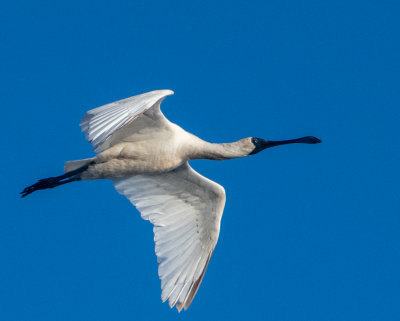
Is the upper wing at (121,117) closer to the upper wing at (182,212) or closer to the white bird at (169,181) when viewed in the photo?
the white bird at (169,181)

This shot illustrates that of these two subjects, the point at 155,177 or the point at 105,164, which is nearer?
the point at 105,164

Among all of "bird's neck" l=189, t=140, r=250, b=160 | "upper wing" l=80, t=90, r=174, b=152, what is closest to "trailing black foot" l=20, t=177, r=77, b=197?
"upper wing" l=80, t=90, r=174, b=152

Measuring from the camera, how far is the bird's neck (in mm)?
12711

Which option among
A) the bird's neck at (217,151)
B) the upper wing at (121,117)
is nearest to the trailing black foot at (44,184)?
the upper wing at (121,117)

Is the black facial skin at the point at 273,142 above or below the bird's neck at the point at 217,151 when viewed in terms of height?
above

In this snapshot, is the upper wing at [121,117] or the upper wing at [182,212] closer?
the upper wing at [121,117]

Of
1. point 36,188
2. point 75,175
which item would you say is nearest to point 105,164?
point 75,175

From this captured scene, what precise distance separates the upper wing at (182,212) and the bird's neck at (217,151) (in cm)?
88

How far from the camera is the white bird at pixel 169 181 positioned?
41.3 ft

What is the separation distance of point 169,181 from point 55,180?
6.90 ft

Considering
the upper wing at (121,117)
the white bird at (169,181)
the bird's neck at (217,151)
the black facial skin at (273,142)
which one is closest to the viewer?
the upper wing at (121,117)

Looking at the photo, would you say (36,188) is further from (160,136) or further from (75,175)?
(160,136)

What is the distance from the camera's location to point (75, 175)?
1292 cm

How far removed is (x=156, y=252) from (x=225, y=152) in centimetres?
218
